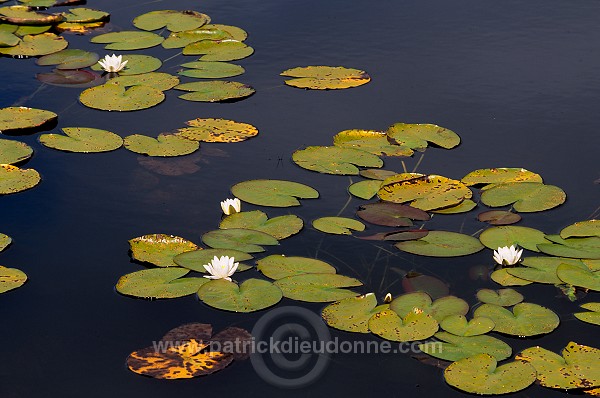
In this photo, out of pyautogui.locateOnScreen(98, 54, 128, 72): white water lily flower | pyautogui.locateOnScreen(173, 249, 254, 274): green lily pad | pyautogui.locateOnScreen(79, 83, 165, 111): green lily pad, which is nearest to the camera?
pyautogui.locateOnScreen(173, 249, 254, 274): green lily pad

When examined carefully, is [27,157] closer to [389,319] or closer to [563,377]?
[389,319]

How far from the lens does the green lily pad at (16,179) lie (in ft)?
14.5

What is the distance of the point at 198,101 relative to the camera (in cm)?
544

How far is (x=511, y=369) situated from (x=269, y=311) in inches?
39.9

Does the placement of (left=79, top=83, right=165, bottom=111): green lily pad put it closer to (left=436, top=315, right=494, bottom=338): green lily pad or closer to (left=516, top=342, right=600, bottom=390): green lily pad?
(left=436, top=315, right=494, bottom=338): green lily pad

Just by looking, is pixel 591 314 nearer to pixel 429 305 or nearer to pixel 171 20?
pixel 429 305

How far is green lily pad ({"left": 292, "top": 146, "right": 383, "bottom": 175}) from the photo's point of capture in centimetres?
465

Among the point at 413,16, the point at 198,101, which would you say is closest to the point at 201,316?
the point at 198,101

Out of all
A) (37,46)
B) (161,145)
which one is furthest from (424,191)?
(37,46)

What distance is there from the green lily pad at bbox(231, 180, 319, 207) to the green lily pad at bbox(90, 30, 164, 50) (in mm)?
2208

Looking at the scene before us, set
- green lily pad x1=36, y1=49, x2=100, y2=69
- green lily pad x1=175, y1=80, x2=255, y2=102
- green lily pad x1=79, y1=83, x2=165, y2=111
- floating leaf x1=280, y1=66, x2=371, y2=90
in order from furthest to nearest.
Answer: green lily pad x1=36, y1=49, x2=100, y2=69
floating leaf x1=280, y1=66, x2=371, y2=90
green lily pad x1=175, y1=80, x2=255, y2=102
green lily pad x1=79, y1=83, x2=165, y2=111

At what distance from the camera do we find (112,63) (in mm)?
5738

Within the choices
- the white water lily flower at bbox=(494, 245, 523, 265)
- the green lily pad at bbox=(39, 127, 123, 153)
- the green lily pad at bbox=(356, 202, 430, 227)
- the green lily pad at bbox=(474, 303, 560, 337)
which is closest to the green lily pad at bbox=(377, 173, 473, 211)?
the green lily pad at bbox=(356, 202, 430, 227)

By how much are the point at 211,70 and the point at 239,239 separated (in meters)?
2.18
